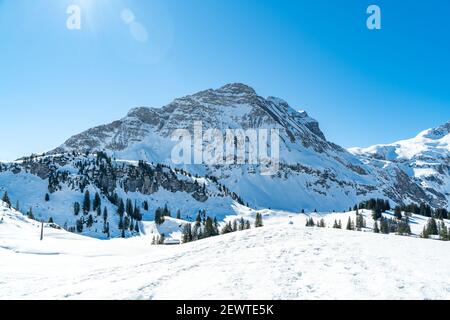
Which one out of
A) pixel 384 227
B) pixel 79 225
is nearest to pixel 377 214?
pixel 384 227

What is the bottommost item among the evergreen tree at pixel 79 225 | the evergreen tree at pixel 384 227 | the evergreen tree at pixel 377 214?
the evergreen tree at pixel 79 225

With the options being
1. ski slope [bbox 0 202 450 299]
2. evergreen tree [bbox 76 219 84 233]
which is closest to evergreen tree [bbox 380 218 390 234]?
ski slope [bbox 0 202 450 299]

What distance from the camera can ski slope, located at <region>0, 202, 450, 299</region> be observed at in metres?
13.2

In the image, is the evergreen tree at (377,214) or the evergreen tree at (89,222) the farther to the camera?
the evergreen tree at (89,222)

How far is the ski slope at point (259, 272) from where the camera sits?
1318 cm

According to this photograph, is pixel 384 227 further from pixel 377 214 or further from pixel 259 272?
pixel 259 272

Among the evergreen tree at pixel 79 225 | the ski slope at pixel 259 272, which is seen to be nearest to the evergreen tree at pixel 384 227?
the ski slope at pixel 259 272

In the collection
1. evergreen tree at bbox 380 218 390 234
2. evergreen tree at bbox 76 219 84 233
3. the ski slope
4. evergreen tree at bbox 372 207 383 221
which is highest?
the ski slope

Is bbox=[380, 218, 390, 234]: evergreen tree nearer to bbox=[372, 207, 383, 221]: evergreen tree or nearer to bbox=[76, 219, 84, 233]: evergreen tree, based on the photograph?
bbox=[372, 207, 383, 221]: evergreen tree

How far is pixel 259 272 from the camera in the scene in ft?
51.1

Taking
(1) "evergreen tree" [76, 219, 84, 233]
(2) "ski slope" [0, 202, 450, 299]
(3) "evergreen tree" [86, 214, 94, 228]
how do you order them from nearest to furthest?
1. (2) "ski slope" [0, 202, 450, 299]
2. (1) "evergreen tree" [76, 219, 84, 233]
3. (3) "evergreen tree" [86, 214, 94, 228]

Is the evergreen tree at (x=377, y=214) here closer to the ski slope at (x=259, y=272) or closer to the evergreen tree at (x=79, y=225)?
the evergreen tree at (x=79, y=225)
